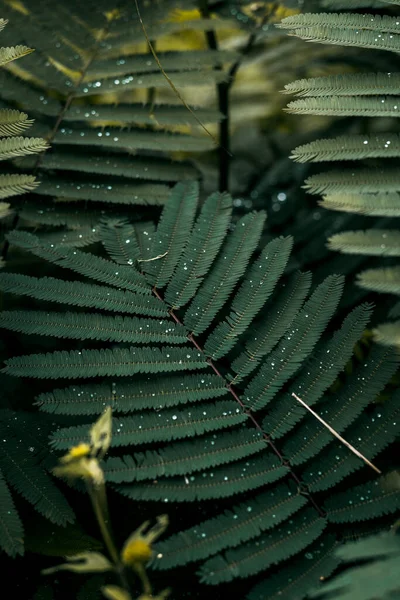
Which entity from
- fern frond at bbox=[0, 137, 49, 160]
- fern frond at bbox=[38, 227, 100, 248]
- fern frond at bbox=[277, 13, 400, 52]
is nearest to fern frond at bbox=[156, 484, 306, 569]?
fern frond at bbox=[38, 227, 100, 248]

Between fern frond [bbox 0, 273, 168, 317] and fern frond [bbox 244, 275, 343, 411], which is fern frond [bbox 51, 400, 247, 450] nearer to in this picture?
fern frond [bbox 244, 275, 343, 411]

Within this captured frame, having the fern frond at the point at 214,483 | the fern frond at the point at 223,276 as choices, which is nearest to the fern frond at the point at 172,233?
the fern frond at the point at 223,276

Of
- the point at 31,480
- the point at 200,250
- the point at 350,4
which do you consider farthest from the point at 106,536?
the point at 350,4

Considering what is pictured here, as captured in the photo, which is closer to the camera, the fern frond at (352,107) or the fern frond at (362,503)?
the fern frond at (362,503)

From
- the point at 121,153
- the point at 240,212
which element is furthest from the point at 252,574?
the point at 240,212

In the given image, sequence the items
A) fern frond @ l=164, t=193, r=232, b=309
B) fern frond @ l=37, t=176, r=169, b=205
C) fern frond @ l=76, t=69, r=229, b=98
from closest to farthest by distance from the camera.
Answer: fern frond @ l=164, t=193, r=232, b=309, fern frond @ l=37, t=176, r=169, b=205, fern frond @ l=76, t=69, r=229, b=98

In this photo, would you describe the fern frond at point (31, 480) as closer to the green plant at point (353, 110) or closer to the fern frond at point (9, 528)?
the fern frond at point (9, 528)

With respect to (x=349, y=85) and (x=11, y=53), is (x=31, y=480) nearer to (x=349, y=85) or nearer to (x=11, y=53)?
(x=11, y=53)
